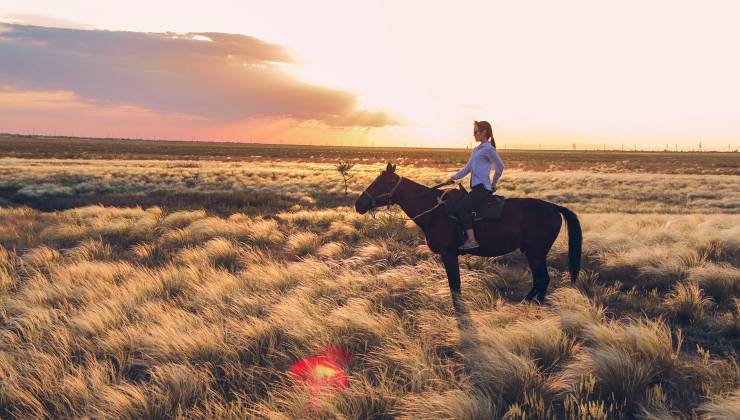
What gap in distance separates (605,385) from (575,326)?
142cm

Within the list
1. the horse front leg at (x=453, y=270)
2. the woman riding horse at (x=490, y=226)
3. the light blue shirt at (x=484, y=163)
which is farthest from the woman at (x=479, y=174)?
the horse front leg at (x=453, y=270)

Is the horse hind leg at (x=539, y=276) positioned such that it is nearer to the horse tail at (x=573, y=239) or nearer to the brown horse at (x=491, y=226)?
the brown horse at (x=491, y=226)

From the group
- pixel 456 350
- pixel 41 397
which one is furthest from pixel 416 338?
pixel 41 397

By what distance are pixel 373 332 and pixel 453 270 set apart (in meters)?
1.75

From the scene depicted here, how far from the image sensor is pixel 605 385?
3742 millimetres

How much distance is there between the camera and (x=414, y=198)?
624 cm

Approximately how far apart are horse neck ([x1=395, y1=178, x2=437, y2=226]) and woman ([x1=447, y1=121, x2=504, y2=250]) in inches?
15.9

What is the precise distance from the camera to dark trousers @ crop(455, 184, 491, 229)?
5.90 meters

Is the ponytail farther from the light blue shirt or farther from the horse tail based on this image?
the horse tail

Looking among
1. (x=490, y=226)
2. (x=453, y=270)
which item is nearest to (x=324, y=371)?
(x=453, y=270)

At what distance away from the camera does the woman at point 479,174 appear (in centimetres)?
591

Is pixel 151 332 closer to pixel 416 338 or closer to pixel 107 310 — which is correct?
pixel 107 310

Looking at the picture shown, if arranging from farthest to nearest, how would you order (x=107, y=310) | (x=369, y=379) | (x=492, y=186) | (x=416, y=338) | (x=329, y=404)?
(x=492, y=186)
(x=107, y=310)
(x=416, y=338)
(x=369, y=379)
(x=329, y=404)

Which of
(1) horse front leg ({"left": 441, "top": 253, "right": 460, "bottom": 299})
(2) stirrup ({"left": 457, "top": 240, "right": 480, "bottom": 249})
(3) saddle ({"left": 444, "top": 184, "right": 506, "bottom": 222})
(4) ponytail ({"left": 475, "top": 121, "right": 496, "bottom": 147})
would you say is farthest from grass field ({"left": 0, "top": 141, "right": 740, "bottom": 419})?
(4) ponytail ({"left": 475, "top": 121, "right": 496, "bottom": 147})
